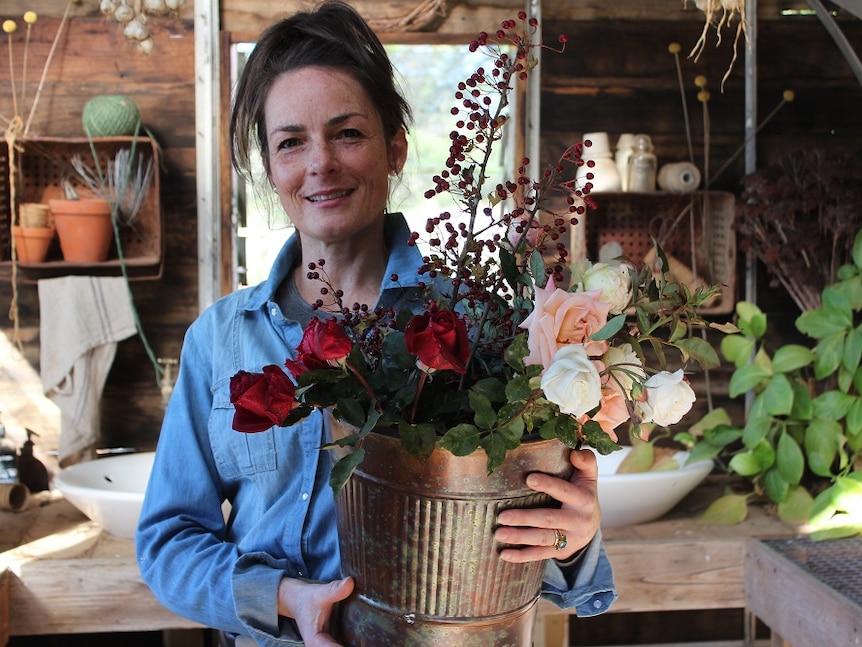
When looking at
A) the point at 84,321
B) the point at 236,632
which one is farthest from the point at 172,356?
the point at 236,632

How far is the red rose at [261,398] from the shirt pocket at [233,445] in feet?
1.16

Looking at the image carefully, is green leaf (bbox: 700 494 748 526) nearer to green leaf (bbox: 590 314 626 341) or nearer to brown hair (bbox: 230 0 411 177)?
brown hair (bbox: 230 0 411 177)

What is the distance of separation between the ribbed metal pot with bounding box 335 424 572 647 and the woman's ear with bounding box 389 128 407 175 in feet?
1.69

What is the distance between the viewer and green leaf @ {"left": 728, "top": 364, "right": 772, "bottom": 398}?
7.71 feet

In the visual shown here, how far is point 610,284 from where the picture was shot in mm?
720

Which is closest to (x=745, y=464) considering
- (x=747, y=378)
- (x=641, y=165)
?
(x=747, y=378)

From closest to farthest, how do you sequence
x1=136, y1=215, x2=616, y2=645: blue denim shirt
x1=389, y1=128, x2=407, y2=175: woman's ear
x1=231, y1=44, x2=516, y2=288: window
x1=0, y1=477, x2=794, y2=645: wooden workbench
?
x1=136, y1=215, x2=616, y2=645: blue denim shirt
x1=389, y1=128, x2=407, y2=175: woman's ear
x1=0, y1=477, x2=794, y2=645: wooden workbench
x1=231, y1=44, x2=516, y2=288: window

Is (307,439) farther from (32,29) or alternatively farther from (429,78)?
(429,78)

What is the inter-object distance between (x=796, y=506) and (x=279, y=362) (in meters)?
1.59

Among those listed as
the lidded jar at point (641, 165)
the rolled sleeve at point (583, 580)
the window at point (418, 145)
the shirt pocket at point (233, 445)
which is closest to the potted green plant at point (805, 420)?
the lidded jar at point (641, 165)

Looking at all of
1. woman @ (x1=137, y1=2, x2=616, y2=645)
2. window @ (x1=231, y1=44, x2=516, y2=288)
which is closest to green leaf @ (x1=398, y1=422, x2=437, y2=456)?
woman @ (x1=137, y1=2, x2=616, y2=645)

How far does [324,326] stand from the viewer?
0.70m

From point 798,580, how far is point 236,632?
1.26 m

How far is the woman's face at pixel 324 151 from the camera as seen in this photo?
107 centimetres
